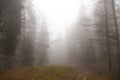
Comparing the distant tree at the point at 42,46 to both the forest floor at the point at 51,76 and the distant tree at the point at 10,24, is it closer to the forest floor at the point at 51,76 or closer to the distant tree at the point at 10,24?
the distant tree at the point at 10,24

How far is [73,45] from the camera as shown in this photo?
51.6 metres

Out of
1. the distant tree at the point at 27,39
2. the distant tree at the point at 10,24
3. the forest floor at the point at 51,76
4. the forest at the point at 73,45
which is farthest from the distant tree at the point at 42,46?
the forest floor at the point at 51,76

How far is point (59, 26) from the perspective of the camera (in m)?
79.8

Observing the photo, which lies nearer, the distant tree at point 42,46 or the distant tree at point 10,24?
the distant tree at point 10,24

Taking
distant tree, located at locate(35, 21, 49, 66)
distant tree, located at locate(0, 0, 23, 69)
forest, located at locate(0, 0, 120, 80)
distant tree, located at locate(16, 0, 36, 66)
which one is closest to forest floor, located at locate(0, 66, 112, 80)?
forest, located at locate(0, 0, 120, 80)

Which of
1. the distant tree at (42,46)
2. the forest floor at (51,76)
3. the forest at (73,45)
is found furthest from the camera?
the distant tree at (42,46)

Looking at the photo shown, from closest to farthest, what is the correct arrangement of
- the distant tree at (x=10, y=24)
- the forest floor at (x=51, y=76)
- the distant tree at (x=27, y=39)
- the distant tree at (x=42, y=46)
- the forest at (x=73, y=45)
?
the forest floor at (x=51, y=76) → the forest at (x=73, y=45) → the distant tree at (x=10, y=24) → the distant tree at (x=27, y=39) → the distant tree at (x=42, y=46)

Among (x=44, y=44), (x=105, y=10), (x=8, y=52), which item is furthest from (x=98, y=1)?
(x=44, y=44)

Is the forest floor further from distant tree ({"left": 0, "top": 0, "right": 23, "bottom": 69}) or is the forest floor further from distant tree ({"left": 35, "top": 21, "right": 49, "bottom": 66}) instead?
distant tree ({"left": 35, "top": 21, "right": 49, "bottom": 66})

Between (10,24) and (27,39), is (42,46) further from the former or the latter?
(10,24)

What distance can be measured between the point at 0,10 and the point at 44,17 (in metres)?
27.5

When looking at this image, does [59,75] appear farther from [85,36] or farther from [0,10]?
[85,36]

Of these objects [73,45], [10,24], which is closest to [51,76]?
[10,24]

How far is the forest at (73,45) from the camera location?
18.7 meters
